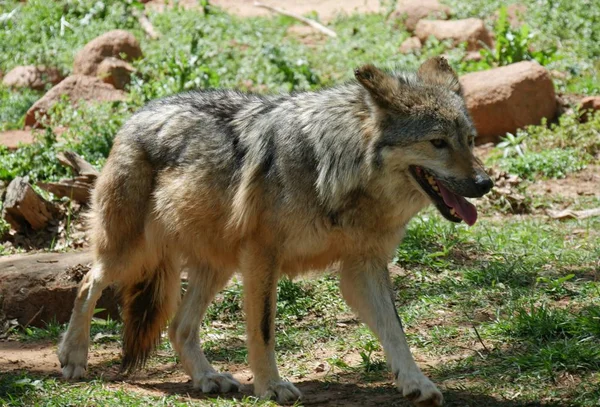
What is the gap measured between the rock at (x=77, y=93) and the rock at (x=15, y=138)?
1.47 ft

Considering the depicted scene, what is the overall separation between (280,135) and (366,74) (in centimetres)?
63

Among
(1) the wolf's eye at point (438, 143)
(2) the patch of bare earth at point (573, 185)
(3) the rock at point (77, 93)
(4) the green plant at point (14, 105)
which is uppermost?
(1) the wolf's eye at point (438, 143)

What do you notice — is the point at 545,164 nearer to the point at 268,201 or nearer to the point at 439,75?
the point at 439,75

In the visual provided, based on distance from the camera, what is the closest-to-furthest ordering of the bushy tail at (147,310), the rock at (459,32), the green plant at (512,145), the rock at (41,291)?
1. the bushy tail at (147,310)
2. the rock at (41,291)
3. the green plant at (512,145)
4. the rock at (459,32)

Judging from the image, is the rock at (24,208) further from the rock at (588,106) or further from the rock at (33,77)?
the rock at (588,106)

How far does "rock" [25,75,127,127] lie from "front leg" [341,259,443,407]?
23.7ft

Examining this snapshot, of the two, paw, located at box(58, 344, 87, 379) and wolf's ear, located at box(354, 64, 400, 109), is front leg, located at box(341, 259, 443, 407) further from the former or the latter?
paw, located at box(58, 344, 87, 379)

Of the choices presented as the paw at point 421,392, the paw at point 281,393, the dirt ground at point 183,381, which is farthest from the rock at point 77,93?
the paw at point 421,392

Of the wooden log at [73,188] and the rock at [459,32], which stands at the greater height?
the rock at [459,32]

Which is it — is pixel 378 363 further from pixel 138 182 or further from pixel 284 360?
pixel 138 182

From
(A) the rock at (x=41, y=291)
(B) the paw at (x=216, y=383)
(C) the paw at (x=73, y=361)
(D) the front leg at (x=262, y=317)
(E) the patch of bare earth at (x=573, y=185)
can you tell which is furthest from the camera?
(E) the patch of bare earth at (x=573, y=185)

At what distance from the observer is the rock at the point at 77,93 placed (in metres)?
11.8

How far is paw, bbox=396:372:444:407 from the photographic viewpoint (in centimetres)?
476

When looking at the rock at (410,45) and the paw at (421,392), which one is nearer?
the paw at (421,392)
